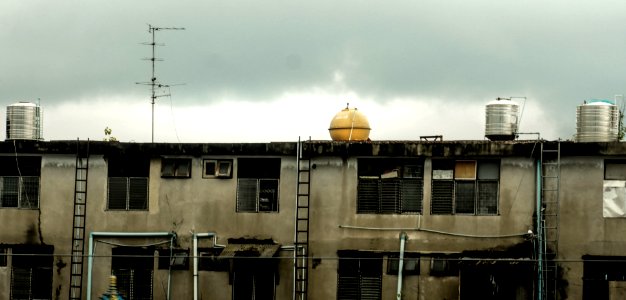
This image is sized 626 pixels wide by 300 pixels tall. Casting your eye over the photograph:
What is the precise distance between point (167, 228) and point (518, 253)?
11015 mm

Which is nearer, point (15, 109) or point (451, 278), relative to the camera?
point (451, 278)

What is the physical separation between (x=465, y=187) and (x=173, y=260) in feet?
31.1

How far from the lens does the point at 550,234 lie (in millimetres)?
29953

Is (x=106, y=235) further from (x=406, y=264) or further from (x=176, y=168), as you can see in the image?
(x=406, y=264)

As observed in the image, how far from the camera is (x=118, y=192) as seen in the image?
32281 millimetres

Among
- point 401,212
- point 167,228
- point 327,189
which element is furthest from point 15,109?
point 401,212

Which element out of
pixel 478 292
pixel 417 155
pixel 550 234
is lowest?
pixel 478 292

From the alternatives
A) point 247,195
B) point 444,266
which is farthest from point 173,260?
point 444,266

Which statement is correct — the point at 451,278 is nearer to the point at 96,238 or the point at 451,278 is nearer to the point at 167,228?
the point at 167,228

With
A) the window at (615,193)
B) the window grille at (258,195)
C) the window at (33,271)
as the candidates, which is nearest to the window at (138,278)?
the window at (33,271)

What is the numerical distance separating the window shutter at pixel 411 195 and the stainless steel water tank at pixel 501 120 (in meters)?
2.74

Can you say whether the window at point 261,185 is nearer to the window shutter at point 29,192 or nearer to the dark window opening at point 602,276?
the window shutter at point 29,192

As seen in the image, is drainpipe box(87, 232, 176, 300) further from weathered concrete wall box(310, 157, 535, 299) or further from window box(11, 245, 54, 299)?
weathered concrete wall box(310, 157, 535, 299)

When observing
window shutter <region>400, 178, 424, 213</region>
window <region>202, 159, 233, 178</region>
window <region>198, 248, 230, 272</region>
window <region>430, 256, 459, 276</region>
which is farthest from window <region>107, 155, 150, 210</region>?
window <region>430, 256, 459, 276</region>
